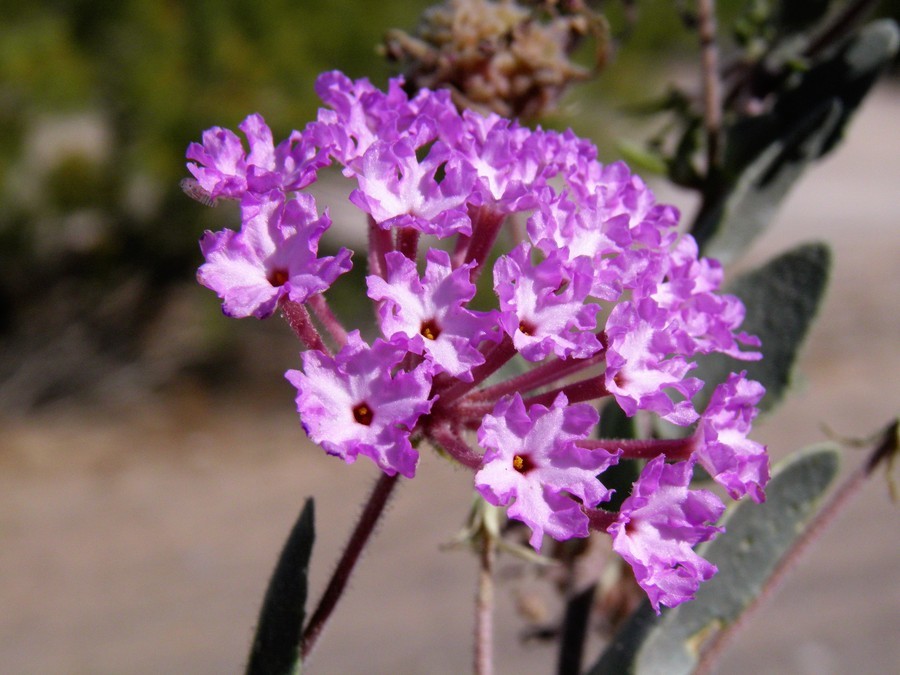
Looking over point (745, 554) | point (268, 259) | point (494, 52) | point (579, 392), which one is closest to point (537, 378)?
point (579, 392)

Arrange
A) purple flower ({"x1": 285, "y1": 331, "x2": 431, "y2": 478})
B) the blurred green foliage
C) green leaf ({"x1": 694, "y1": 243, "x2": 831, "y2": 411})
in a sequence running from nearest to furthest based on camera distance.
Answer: purple flower ({"x1": 285, "y1": 331, "x2": 431, "y2": 478}), green leaf ({"x1": 694, "y1": 243, "x2": 831, "y2": 411}), the blurred green foliage

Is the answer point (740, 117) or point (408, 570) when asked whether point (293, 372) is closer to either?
point (740, 117)

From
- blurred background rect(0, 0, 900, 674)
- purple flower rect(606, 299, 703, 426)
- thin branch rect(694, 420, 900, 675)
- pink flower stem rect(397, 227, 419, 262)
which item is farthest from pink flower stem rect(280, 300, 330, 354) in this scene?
blurred background rect(0, 0, 900, 674)

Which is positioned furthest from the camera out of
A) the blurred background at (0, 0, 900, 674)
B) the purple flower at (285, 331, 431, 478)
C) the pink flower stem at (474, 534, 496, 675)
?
the blurred background at (0, 0, 900, 674)

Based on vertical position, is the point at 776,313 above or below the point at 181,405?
above

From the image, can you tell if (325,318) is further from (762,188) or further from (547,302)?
(762,188)

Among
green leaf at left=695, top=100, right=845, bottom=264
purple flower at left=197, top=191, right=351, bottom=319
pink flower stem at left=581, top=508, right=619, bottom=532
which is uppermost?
green leaf at left=695, top=100, right=845, bottom=264

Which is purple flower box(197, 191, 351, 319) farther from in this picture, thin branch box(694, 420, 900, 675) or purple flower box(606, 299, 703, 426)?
thin branch box(694, 420, 900, 675)
